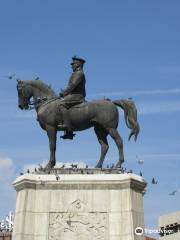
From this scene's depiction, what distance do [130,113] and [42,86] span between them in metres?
3.58

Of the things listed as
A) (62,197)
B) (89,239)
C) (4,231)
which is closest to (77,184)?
(62,197)

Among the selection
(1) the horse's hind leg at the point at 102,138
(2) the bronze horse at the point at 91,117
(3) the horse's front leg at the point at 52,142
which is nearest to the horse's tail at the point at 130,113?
(2) the bronze horse at the point at 91,117

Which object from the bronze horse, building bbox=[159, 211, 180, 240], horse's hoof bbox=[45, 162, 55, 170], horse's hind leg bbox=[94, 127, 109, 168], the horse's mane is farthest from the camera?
building bbox=[159, 211, 180, 240]

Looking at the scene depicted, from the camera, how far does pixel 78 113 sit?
21.5 meters

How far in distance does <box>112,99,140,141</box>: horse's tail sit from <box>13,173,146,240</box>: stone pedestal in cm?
213

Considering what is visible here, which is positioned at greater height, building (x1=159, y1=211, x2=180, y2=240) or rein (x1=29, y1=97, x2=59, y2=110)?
building (x1=159, y1=211, x2=180, y2=240)

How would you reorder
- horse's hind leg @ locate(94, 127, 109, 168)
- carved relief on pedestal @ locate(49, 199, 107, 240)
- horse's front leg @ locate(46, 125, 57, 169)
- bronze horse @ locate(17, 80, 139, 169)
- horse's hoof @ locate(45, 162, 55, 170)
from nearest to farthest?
1. carved relief on pedestal @ locate(49, 199, 107, 240)
2. horse's hoof @ locate(45, 162, 55, 170)
3. horse's front leg @ locate(46, 125, 57, 169)
4. bronze horse @ locate(17, 80, 139, 169)
5. horse's hind leg @ locate(94, 127, 109, 168)

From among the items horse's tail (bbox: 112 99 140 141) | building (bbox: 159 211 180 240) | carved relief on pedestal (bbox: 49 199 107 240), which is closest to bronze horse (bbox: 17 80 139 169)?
horse's tail (bbox: 112 99 140 141)

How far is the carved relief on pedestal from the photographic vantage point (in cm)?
1964

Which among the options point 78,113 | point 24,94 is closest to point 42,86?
point 24,94

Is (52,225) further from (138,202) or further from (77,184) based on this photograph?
(138,202)

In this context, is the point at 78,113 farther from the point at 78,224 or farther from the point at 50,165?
the point at 78,224

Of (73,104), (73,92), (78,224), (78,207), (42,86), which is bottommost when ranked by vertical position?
(78,224)

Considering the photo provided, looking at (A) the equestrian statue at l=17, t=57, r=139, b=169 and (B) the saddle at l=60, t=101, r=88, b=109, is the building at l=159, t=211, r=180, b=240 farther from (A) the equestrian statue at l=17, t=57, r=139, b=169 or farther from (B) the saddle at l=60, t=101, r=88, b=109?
(B) the saddle at l=60, t=101, r=88, b=109
